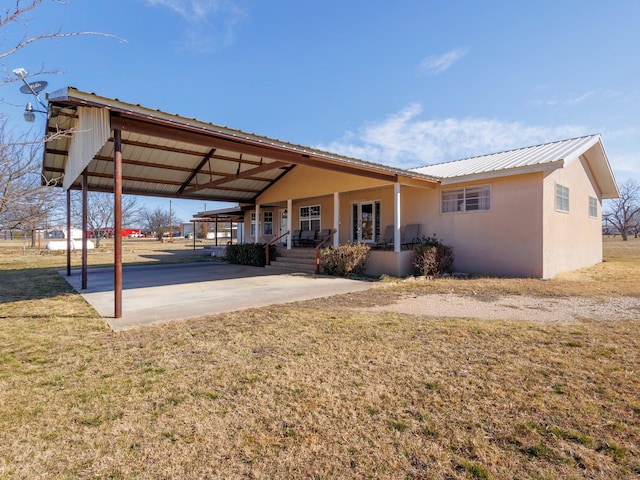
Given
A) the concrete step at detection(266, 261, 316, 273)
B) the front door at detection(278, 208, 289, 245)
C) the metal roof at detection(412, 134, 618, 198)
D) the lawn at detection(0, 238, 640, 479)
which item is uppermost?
the metal roof at detection(412, 134, 618, 198)

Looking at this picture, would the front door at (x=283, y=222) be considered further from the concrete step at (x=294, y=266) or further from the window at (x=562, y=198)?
the window at (x=562, y=198)

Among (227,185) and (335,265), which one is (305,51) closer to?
(227,185)

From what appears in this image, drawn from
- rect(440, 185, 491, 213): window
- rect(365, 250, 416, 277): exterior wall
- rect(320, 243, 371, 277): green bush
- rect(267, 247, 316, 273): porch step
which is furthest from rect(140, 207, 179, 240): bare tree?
rect(440, 185, 491, 213): window

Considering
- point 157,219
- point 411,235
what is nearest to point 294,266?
point 411,235

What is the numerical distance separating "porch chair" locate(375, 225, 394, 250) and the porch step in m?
2.61

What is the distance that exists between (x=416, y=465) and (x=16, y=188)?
4.73 m

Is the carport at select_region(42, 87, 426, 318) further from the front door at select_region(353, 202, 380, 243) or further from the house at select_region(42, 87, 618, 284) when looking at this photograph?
the front door at select_region(353, 202, 380, 243)

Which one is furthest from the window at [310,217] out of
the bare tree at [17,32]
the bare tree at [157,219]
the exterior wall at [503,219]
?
the bare tree at [157,219]

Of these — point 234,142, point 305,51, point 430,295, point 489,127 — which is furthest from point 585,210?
point 234,142

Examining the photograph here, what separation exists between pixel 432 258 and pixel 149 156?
9.44 metres

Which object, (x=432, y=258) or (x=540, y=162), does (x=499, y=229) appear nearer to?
(x=540, y=162)

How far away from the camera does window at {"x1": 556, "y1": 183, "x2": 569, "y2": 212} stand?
11.6 m

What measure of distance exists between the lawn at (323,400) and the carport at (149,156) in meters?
2.05

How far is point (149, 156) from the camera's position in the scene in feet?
35.8
